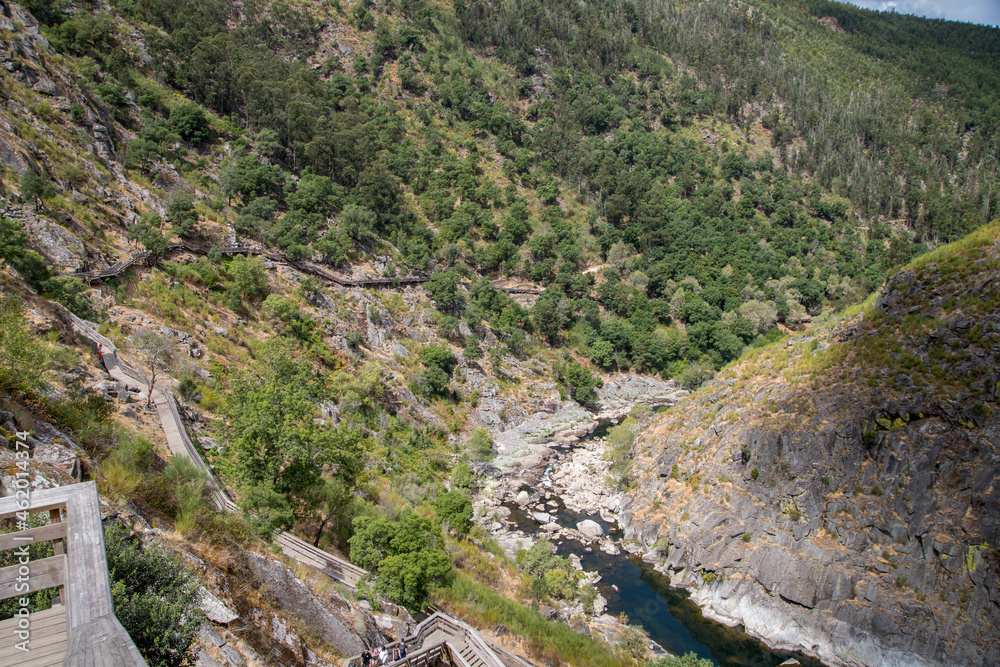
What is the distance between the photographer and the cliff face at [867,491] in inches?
979

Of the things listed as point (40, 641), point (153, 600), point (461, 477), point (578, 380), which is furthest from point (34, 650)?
point (578, 380)

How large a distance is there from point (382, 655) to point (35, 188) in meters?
34.0

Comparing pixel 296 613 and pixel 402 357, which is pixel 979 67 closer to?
pixel 402 357

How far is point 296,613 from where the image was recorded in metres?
11.5

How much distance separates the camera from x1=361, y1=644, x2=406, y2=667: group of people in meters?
12.4

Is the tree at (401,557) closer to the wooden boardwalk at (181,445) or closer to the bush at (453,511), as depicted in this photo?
the wooden boardwalk at (181,445)

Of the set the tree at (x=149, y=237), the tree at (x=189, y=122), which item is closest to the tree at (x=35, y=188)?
the tree at (x=149, y=237)

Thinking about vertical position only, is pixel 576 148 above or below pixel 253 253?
above

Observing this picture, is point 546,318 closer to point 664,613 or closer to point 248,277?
point 248,277

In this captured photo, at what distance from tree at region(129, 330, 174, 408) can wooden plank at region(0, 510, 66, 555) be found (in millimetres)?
19331

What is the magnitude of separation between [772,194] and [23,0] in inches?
4359

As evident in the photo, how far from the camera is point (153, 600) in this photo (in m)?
6.18

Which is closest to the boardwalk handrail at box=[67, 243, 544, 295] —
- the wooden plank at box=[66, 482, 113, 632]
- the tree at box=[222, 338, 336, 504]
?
the tree at box=[222, 338, 336, 504]

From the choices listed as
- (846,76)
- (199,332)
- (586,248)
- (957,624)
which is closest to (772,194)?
(586,248)
